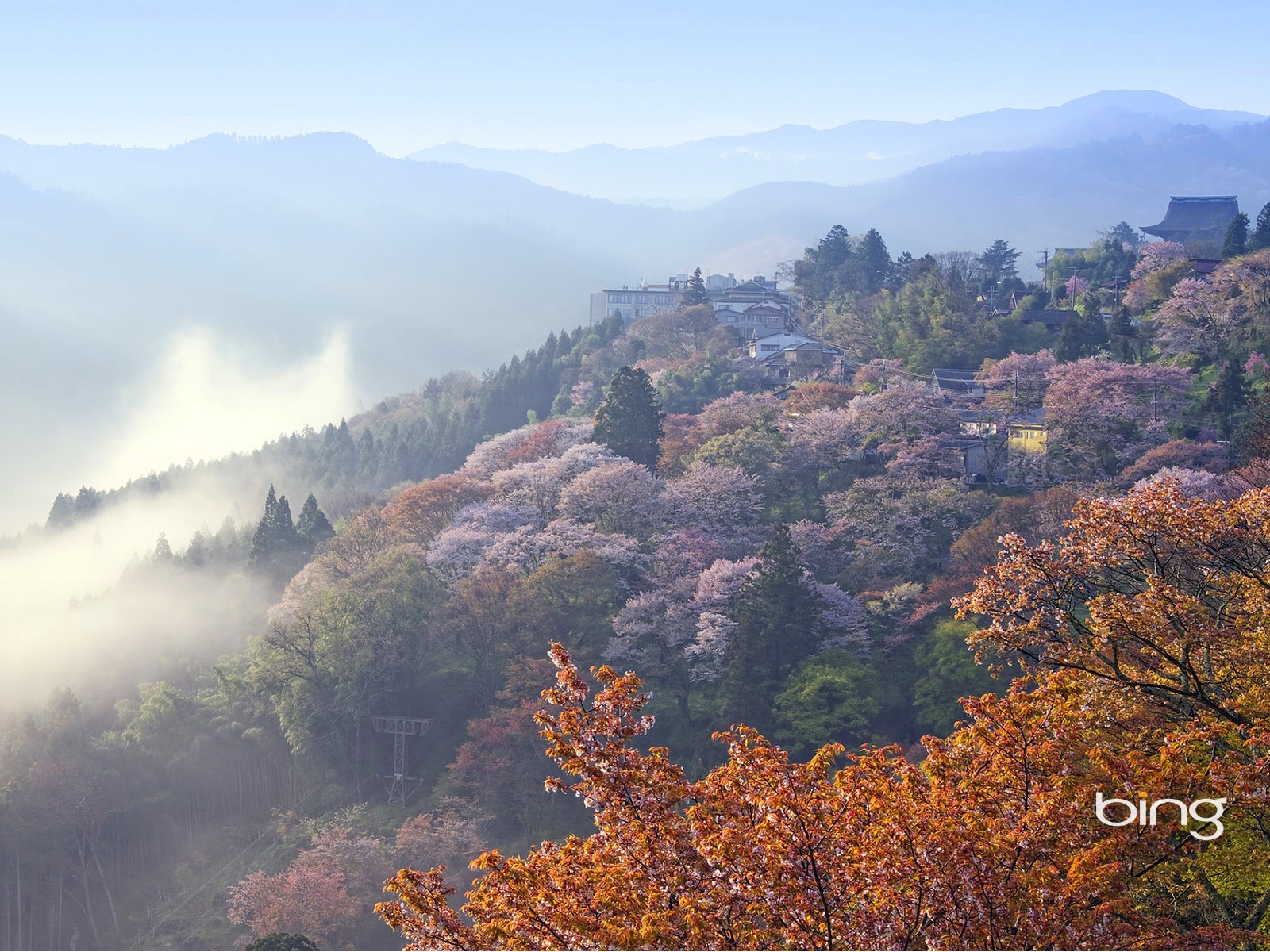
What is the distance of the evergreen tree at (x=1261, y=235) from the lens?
44062mm

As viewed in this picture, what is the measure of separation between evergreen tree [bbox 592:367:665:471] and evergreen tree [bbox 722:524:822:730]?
11.5 metres

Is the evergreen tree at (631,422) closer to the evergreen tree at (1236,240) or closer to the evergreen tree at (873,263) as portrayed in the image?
the evergreen tree at (873,263)

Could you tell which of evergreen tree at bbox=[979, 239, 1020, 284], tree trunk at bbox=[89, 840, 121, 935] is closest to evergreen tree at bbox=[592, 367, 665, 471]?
tree trunk at bbox=[89, 840, 121, 935]

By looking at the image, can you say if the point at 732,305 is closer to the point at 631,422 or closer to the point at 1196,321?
the point at 631,422

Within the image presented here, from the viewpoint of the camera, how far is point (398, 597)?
97.8 ft

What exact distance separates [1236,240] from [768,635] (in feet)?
98.4

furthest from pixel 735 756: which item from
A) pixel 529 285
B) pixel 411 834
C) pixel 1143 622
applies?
pixel 529 285

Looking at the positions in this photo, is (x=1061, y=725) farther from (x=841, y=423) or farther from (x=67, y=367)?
(x=67, y=367)

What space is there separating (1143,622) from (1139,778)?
219 cm

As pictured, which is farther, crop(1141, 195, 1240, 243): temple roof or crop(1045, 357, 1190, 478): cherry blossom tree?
crop(1141, 195, 1240, 243): temple roof

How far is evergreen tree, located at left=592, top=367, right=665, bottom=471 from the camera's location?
37.9 meters

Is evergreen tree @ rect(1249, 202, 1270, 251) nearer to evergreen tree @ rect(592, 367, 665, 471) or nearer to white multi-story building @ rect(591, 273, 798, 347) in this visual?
white multi-story building @ rect(591, 273, 798, 347)

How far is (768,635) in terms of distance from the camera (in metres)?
25.8

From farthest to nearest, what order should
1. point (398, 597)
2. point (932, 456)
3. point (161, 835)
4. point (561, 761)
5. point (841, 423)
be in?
point (841, 423) → point (932, 456) → point (398, 597) → point (161, 835) → point (561, 761)
